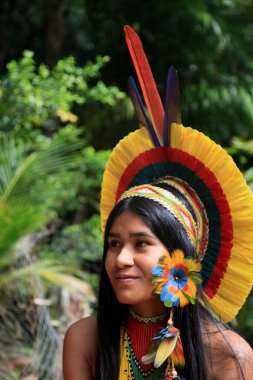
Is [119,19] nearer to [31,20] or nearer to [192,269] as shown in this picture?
[31,20]

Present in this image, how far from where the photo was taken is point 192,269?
2061 millimetres

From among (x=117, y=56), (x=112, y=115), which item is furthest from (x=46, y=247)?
(x=117, y=56)

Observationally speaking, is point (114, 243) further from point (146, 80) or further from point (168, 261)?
point (146, 80)

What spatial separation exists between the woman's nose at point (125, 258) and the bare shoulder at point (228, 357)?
430 millimetres

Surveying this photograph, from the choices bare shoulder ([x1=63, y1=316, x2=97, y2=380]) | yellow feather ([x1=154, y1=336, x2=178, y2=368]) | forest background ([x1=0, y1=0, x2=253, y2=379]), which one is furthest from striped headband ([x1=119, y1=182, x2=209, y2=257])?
forest background ([x1=0, y1=0, x2=253, y2=379])

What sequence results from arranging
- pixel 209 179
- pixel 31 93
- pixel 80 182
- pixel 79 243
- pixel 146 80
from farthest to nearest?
pixel 79 243, pixel 80 182, pixel 31 93, pixel 146 80, pixel 209 179

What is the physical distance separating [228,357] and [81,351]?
0.52 meters

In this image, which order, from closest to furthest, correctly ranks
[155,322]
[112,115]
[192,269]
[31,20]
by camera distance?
[192,269]
[155,322]
[112,115]
[31,20]

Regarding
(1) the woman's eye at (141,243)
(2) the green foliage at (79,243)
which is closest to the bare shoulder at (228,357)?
(1) the woman's eye at (141,243)

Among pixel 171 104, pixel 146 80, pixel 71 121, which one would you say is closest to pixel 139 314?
pixel 171 104

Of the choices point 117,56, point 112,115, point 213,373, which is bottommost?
point 213,373

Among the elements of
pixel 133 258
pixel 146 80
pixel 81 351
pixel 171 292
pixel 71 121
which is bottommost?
pixel 81 351

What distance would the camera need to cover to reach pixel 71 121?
21.1ft

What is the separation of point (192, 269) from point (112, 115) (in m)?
4.60
